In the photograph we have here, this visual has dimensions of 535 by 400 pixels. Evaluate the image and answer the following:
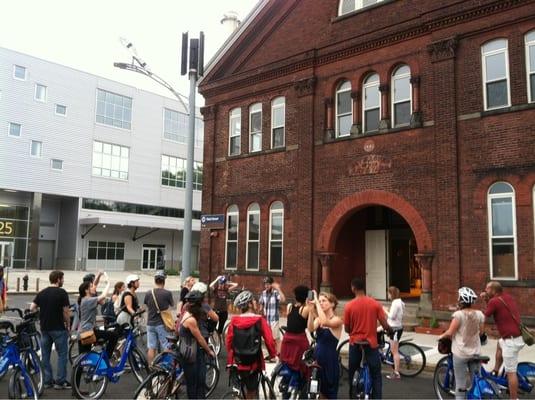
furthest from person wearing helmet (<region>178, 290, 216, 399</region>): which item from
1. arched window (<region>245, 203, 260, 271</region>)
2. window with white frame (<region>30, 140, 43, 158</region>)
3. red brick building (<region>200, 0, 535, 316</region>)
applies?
window with white frame (<region>30, 140, 43, 158</region>)

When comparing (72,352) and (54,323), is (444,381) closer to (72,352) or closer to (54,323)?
(54,323)

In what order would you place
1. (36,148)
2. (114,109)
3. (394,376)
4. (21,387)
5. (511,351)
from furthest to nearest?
(114,109) → (36,148) → (394,376) → (511,351) → (21,387)

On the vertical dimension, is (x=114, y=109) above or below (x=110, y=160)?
above

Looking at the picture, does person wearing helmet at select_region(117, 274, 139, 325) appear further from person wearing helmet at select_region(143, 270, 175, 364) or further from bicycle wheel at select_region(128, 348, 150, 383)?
bicycle wheel at select_region(128, 348, 150, 383)

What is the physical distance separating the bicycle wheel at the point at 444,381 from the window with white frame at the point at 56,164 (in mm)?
42830

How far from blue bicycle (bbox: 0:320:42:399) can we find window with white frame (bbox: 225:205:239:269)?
39.9ft

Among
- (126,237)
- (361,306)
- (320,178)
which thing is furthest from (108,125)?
(361,306)

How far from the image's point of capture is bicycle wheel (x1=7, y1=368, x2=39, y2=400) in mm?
6910

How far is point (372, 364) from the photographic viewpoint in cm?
680

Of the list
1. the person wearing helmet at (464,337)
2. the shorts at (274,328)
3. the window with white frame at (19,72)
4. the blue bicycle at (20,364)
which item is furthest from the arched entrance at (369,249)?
the window with white frame at (19,72)

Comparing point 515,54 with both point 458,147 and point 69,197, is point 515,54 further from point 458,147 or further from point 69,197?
point 69,197

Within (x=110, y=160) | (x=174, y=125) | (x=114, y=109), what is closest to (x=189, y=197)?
(x=110, y=160)

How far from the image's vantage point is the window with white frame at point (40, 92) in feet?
144

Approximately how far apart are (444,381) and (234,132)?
14.8m
